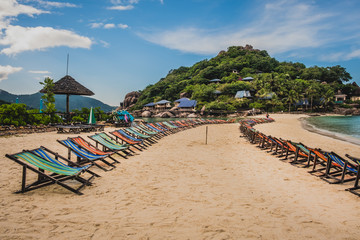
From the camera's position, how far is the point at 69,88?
16062 mm

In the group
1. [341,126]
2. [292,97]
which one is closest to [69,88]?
[341,126]

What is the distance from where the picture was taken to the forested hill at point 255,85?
59.5 m

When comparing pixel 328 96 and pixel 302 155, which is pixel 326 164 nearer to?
pixel 302 155

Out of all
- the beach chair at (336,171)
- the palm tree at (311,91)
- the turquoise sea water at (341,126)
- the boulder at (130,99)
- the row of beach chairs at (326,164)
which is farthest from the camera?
the boulder at (130,99)

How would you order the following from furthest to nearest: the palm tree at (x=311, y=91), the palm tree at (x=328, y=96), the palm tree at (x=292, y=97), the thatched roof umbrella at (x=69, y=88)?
the palm tree at (x=328, y=96) → the palm tree at (x=311, y=91) → the palm tree at (x=292, y=97) → the thatched roof umbrella at (x=69, y=88)

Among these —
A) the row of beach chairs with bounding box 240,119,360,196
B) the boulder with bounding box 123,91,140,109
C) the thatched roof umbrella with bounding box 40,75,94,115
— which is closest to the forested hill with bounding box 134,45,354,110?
the boulder with bounding box 123,91,140,109

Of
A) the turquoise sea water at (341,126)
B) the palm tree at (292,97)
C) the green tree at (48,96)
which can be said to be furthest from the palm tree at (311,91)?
the green tree at (48,96)

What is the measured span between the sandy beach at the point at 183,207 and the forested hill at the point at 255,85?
52.0m

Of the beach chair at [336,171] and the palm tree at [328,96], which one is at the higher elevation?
the palm tree at [328,96]

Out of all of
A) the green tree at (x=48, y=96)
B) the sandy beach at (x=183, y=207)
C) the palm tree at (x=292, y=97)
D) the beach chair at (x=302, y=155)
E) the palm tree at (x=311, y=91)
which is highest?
the palm tree at (x=311, y=91)

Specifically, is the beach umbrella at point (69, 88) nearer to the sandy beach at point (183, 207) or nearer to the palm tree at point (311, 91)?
the sandy beach at point (183, 207)

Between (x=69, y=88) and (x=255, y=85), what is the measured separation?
57644 mm

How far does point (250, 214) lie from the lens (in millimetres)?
3395

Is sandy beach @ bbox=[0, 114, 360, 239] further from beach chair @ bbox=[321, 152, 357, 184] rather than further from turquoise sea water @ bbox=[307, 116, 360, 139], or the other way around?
turquoise sea water @ bbox=[307, 116, 360, 139]
